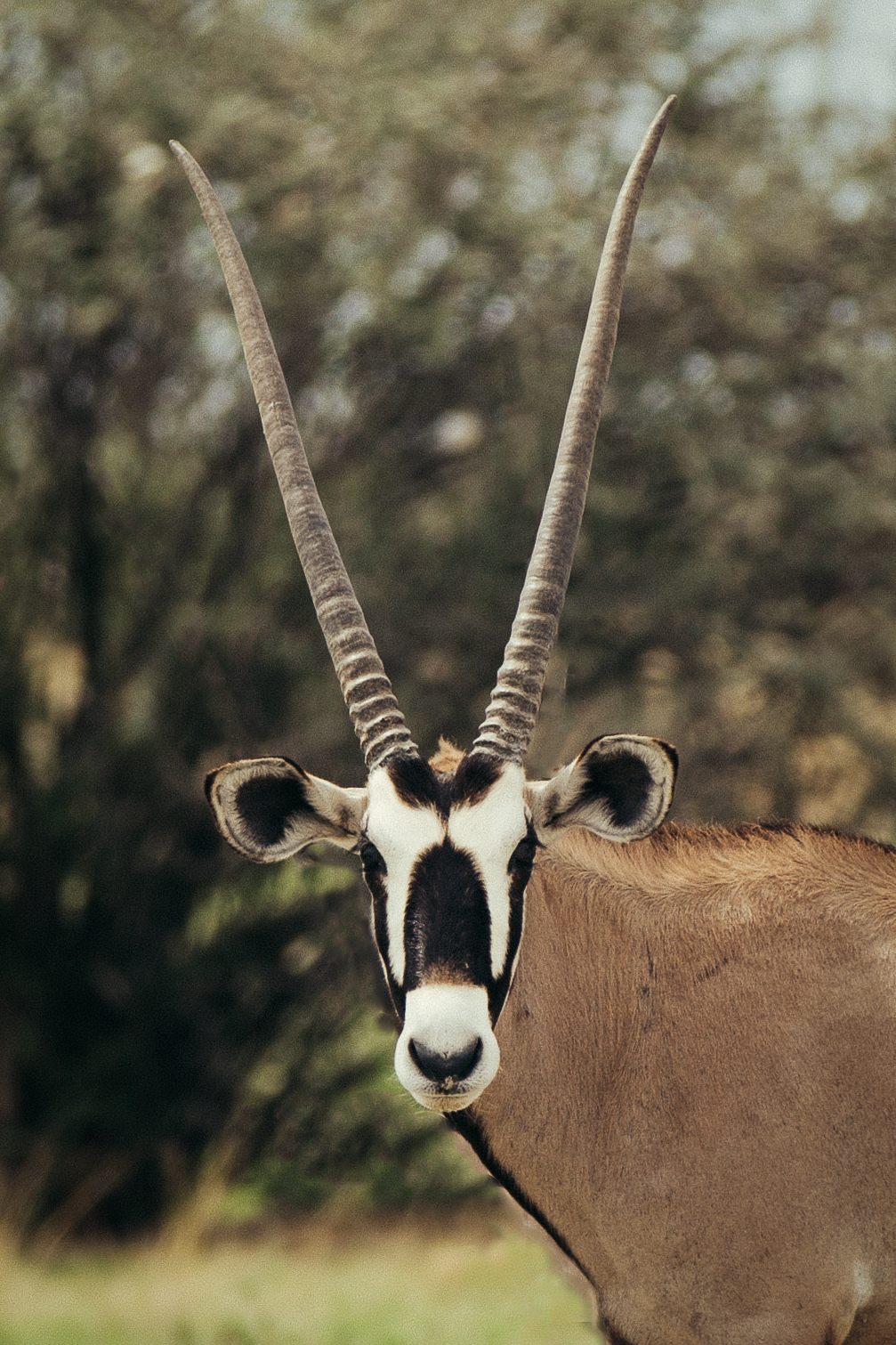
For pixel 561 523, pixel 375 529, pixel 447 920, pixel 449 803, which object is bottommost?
pixel 447 920

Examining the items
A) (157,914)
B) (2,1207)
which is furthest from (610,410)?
(2,1207)

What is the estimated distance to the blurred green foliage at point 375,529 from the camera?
9.17 meters

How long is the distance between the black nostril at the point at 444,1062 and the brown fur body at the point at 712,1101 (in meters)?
0.78

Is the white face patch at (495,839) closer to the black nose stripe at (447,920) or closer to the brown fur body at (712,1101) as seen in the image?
the black nose stripe at (447,920)

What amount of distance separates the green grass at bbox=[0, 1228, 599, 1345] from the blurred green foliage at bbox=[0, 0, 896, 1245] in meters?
0.36

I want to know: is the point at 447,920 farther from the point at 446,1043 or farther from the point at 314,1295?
the point at 314,1295

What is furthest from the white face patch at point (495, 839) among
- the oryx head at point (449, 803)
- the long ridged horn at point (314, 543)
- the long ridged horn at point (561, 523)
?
the long ridged horn at point (314, 543)

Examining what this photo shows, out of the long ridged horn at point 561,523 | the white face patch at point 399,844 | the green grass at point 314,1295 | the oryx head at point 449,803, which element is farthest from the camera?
the green grass at point 314,1295

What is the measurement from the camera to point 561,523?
13.7 feet

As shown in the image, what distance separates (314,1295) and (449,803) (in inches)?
236

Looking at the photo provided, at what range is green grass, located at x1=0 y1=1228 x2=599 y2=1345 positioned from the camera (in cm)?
783

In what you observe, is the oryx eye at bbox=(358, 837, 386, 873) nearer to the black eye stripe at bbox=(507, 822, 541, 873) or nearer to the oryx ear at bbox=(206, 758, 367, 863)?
the oryx ear at bbox=(206, 758, 367, 863)

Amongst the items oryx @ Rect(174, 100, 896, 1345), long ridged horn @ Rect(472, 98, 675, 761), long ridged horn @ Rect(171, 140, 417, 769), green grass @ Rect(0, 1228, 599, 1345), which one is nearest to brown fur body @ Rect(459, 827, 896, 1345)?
oryx @ Rect(174, 100, 896, 1345)

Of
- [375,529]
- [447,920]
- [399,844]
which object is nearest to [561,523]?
[399,844]
